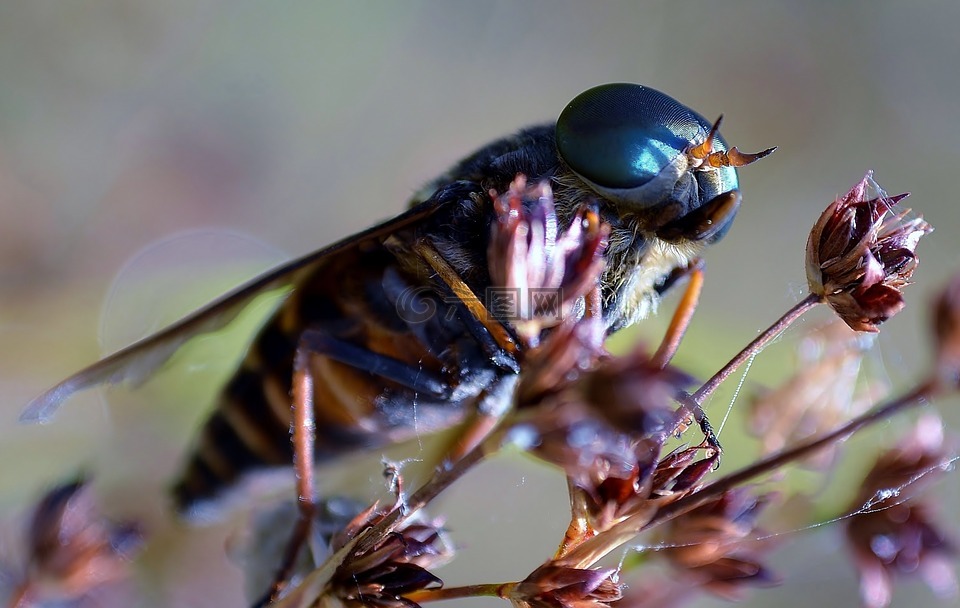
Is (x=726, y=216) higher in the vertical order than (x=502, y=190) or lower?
lower

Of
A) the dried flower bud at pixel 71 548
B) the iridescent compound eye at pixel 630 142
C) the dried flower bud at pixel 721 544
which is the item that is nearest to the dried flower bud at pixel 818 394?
the dried flower bud at pixel 721 544

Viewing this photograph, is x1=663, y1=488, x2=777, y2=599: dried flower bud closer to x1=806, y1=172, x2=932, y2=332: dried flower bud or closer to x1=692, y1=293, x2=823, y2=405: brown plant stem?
x1=692, y1=293, x2=823, y2=405: brown plant stem

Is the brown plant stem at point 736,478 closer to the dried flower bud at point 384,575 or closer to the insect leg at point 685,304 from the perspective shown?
the dried flower bud at point 384,575

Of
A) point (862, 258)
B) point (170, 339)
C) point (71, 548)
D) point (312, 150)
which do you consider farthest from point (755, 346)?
point (312, 150)

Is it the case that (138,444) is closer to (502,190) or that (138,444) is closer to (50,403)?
(50,403)

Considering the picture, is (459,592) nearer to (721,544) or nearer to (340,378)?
(721,544)

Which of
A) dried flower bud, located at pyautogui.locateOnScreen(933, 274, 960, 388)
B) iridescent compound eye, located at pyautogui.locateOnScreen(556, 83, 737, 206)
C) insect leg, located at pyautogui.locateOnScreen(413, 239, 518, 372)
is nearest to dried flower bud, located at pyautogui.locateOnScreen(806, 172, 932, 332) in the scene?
dried flower bud, located at pyautogui.locateOnScreen(933, 274, 960, 388)

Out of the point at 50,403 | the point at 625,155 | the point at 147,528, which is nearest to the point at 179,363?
the point at 147,528
